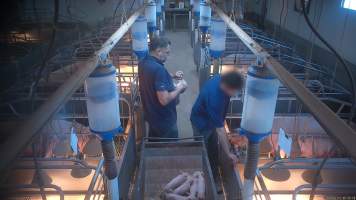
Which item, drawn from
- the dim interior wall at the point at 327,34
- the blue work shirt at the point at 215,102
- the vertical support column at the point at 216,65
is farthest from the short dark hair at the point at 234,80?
the vertical support column at the point at 216,65

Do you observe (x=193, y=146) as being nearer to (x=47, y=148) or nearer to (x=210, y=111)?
(x=210, y=111)

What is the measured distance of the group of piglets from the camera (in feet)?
7.98

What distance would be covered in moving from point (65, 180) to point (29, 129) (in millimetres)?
2371

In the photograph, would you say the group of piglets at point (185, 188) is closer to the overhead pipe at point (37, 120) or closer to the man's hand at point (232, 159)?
the man's hand at point (232, 159)

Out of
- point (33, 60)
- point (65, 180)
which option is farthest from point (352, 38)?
point (33, 60)

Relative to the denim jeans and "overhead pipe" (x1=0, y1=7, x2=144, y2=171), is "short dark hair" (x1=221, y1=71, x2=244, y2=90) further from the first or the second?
"overhead pipe" (x1=0, y1=7, x2=144, y2=171)

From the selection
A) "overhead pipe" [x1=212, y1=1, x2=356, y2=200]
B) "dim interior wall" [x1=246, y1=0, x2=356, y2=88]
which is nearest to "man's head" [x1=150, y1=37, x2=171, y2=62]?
"overhead pipe" [x1=212, y1=1, x2=356, y2=200]

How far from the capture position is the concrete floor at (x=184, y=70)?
223 inches

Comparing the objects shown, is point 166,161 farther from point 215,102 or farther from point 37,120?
point 37,120

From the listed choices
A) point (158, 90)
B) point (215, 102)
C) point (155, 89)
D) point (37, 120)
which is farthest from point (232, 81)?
point (37, 120)

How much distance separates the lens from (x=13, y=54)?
6.97 meters

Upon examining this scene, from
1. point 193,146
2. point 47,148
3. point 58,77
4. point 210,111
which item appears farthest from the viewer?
point 58,77

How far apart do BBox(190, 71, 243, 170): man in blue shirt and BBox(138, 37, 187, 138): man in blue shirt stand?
0.99 ft

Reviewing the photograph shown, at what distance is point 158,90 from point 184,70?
5467 millimetres
